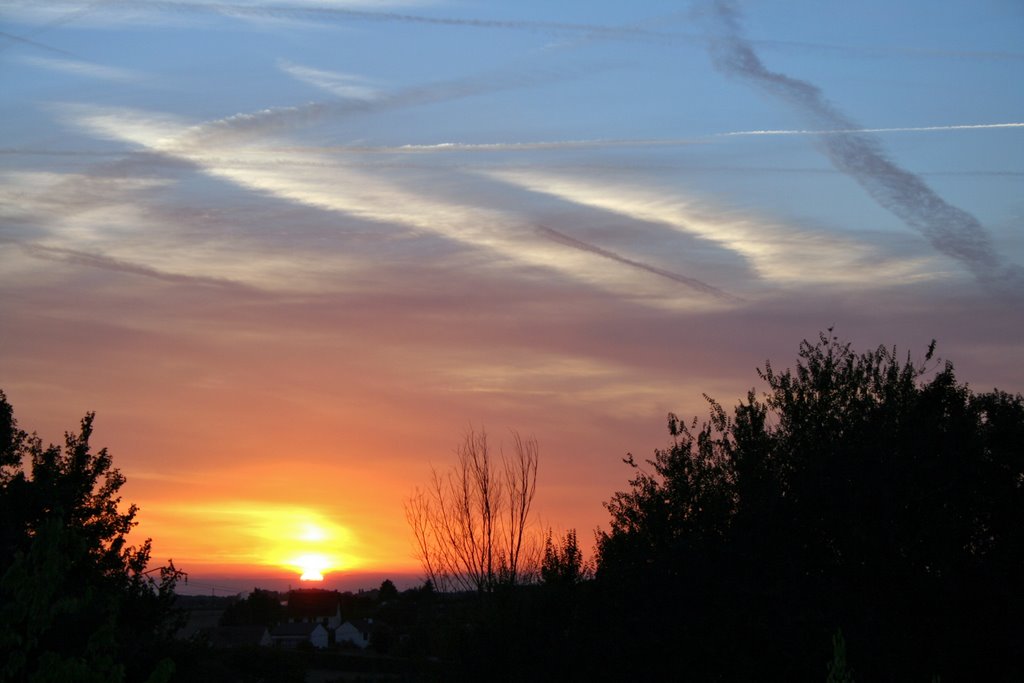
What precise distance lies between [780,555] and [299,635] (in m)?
81.2

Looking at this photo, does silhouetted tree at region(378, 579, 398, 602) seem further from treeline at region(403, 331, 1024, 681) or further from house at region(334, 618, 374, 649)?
treeline at region(403, 331, 1024, 681)

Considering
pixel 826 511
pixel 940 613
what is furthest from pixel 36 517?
pixel 940 613

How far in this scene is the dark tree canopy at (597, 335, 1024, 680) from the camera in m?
20.1

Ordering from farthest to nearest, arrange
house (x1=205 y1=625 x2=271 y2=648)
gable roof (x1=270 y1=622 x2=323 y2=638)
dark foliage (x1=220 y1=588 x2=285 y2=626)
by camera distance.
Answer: dark foliage (x1=220 y1=588 x2=285 y2=626) < gable roof (x1=270 y1=622 x2=323 y2=638) < house (x1=205 y1=625 x2=271 y2=648)

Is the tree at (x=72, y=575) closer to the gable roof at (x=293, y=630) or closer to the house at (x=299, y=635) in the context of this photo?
the house at (x=299, y=635)

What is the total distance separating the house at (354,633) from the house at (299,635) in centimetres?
119

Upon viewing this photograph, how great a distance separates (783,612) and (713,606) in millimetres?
1680

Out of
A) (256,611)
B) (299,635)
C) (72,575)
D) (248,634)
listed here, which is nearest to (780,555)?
(72,575)

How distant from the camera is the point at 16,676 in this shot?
28.8 feet

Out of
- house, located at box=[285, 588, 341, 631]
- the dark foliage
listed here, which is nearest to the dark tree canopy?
the dark foliage

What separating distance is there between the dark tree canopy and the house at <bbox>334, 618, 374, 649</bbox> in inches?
2783

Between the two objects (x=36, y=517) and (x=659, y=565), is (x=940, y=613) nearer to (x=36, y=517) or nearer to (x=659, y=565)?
(x=659, y=565)

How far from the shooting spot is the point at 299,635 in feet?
316

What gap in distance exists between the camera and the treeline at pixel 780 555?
20203mm
